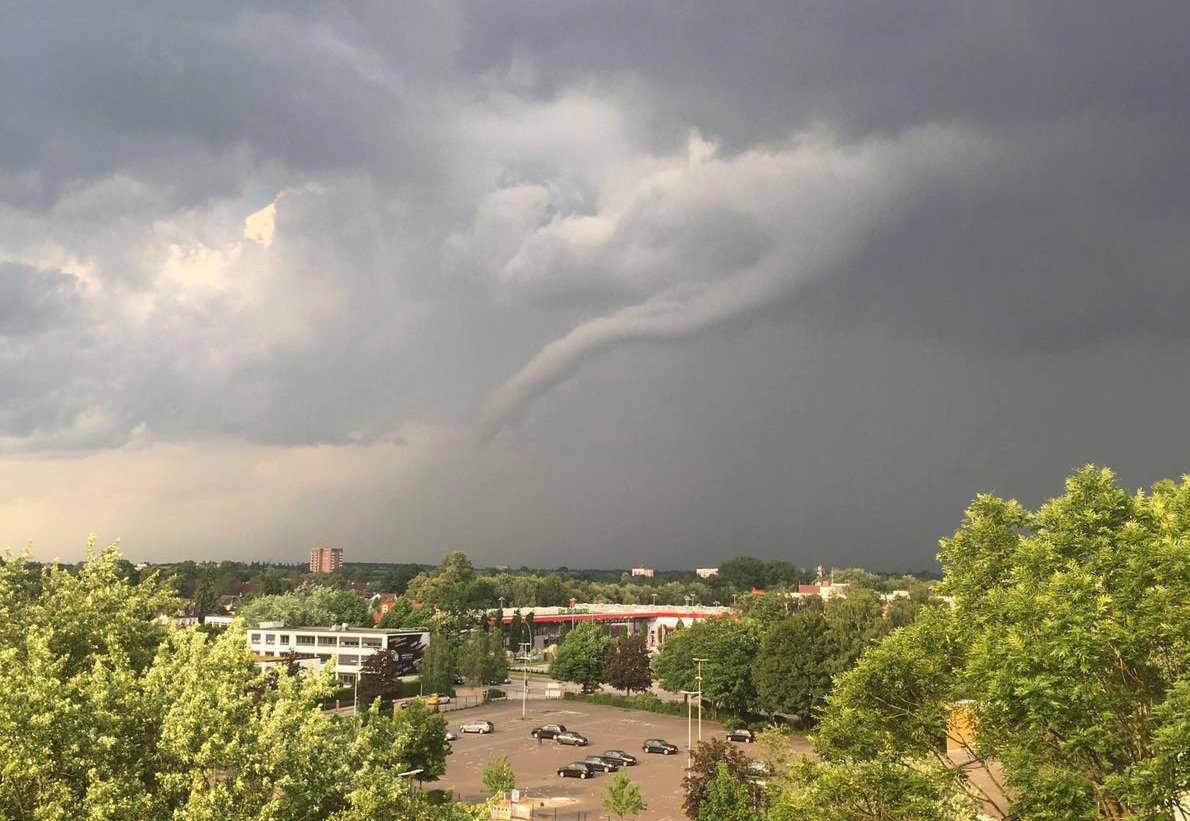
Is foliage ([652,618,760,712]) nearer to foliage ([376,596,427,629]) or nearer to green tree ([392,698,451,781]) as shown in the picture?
green tree ([392,698,451,781])

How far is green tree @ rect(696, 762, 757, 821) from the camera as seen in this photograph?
39.2 meters

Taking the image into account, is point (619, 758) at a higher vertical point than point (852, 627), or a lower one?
lower

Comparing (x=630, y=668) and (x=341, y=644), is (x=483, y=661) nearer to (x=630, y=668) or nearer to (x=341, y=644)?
(x=341, y=644)

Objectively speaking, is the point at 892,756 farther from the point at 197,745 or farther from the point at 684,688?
the point at 684,688

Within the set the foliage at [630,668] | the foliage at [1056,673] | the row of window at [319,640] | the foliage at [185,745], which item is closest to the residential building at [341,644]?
the row of window at [319,640]

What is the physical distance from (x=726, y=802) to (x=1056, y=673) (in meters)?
22.0

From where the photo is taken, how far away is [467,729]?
250ft

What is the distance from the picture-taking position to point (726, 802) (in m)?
39.6

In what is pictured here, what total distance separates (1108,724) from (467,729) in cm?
6163

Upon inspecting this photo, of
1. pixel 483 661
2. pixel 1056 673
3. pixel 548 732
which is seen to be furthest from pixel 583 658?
pixel 1056 673

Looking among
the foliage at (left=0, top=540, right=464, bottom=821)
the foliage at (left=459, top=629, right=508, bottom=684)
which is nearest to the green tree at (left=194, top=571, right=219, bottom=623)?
the foliage at (left=459, top=629, right=508, bottom=684)

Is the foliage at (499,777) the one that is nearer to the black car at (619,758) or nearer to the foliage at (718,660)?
the black car at (619,758)

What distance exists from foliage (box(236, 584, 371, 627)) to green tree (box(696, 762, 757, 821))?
8023 cm

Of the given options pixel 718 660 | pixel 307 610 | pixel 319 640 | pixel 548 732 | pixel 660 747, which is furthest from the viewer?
pixel 307 610
